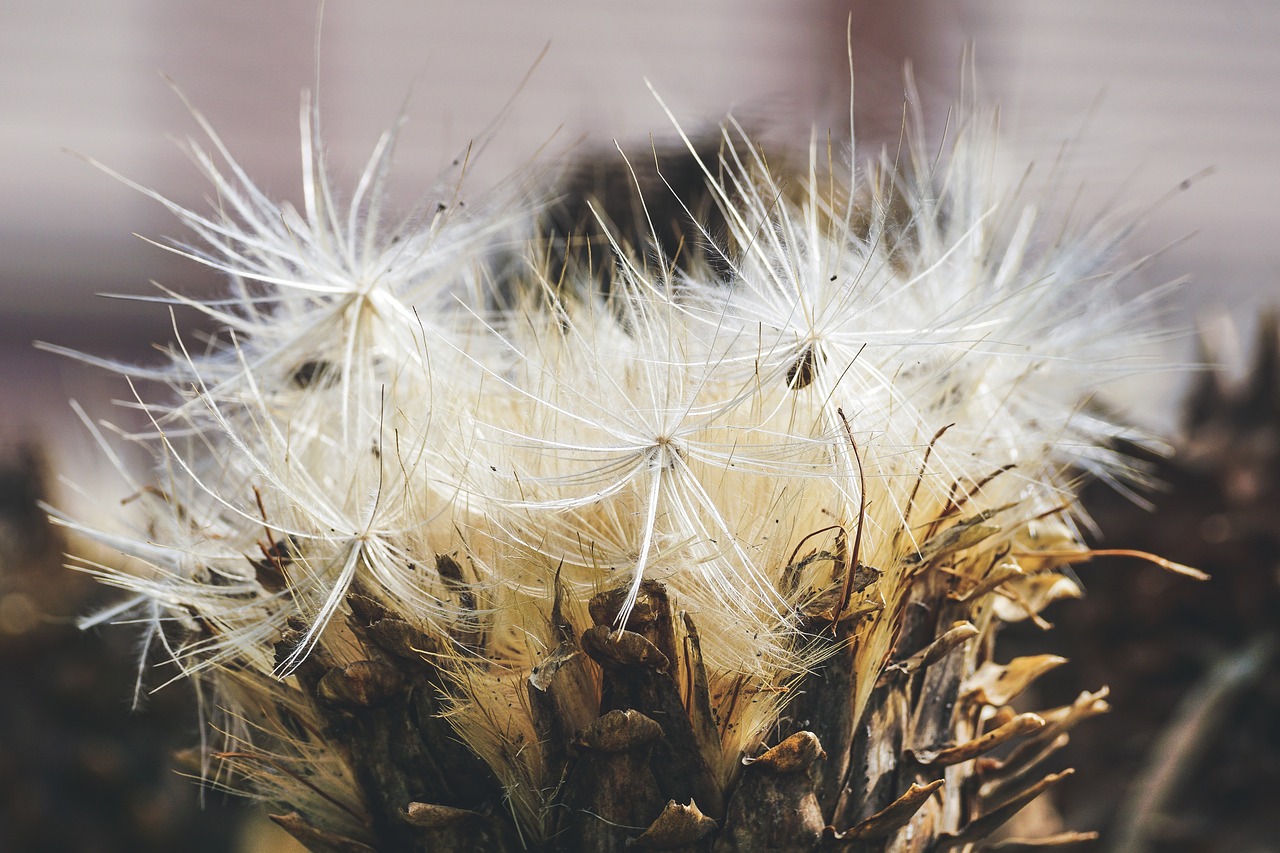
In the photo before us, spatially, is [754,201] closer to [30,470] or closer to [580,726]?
[580,726]

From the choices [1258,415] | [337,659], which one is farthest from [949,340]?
[1258,415]

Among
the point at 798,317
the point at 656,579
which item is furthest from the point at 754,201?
the point at 656,579

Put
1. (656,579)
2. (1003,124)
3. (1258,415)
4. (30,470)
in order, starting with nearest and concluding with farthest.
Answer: (656,579), (1003,124), (1258,415), (30,470)

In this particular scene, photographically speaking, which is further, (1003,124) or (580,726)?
(1003,124)

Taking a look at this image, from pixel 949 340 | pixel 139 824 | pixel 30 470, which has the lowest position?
pixel 139 824

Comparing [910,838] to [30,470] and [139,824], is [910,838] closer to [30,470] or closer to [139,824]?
[139,824]

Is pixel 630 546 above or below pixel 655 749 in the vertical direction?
above

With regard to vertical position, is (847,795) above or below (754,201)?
below

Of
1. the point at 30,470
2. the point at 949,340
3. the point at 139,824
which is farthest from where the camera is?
the point at 30,470
